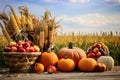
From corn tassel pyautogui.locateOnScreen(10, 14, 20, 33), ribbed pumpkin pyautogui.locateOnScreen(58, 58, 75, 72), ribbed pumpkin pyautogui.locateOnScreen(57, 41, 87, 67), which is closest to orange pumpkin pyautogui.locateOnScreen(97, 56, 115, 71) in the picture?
ribbed pumpkin pyautogui.locateOnScreen(57, 41, 87, 67)

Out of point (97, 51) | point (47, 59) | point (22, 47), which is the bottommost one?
point (47, 59)

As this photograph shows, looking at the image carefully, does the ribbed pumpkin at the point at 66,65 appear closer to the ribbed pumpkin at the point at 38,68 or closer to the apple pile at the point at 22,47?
the ribbed pumpkin at the point at 38,68

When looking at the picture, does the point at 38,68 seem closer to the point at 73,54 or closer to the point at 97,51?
the point at 73,54

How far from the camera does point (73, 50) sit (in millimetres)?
6266

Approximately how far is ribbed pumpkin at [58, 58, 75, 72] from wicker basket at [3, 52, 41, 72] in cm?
44

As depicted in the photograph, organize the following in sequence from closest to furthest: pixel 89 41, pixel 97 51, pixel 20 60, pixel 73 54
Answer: pixel 20 60 < pixel 73 54 < pixel 97 51 < pixel 89 41

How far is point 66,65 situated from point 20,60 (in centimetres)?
78

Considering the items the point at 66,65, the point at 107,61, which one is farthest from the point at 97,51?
the point at 66,65

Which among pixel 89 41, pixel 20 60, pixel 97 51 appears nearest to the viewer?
pixel 20 60

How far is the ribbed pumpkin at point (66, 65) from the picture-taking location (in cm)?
579

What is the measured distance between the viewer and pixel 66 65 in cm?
578

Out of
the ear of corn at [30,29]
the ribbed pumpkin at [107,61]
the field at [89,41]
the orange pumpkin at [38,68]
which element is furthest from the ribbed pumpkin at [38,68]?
the field at [89,41]

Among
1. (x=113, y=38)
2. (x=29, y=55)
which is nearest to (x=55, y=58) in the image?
(x=29, y=55)

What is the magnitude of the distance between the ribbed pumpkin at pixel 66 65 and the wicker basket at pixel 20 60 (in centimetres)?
44
